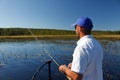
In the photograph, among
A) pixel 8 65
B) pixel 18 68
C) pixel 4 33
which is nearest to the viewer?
pixel 18 68

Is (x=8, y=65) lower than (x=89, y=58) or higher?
lower

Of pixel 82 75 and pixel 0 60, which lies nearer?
pixel 82 75

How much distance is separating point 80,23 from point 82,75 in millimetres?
751

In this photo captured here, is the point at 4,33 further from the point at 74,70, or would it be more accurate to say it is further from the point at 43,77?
the point at 74,70

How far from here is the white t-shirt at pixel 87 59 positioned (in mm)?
3305

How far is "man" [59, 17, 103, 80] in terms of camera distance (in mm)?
3307

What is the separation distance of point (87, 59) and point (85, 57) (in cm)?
5

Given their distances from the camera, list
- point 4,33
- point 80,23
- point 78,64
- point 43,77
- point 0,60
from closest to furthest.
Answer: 1. point 78,64
2. point 80,23
3. point 43,77
4. point 0,60
5. point 4,33

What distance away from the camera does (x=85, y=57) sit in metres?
3.31

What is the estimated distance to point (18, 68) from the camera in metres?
17.0

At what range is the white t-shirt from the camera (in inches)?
130

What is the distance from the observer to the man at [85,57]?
3.31 m

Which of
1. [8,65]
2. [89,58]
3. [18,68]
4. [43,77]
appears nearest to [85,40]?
[89,58]

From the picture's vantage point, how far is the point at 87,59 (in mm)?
3336
